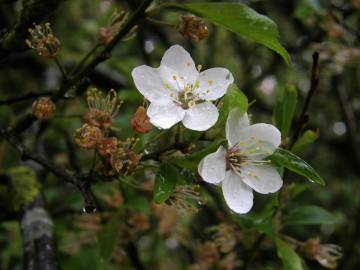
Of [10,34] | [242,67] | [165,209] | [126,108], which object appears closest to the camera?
[10,34]

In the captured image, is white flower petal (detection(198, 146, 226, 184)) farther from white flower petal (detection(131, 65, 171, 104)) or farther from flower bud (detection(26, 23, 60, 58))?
flower bud (detection(26, 23, 60, 58))

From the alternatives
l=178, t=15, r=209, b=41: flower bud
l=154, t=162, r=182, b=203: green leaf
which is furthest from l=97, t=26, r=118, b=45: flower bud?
l=154, t=162, r=182, b=203: green leaf

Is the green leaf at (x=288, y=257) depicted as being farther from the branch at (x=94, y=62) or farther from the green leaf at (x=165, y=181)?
the branch at (x=94, y=62)

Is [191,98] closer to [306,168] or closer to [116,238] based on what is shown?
[306,168]

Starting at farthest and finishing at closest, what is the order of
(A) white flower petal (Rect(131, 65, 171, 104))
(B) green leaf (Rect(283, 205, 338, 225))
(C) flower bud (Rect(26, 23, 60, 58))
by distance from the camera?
(B) green leaf (Rect(283, 205, 338, 225)) → (C) flower bud (Rect(26, 23, 60, 58)) → (A) white flower petal (Rect(131, 65, 171, 104))

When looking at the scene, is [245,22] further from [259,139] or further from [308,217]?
[308,217]

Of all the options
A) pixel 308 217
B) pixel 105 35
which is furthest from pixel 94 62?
pixel 308 217

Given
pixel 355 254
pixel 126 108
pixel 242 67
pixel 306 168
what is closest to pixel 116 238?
pixel 306 168
